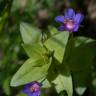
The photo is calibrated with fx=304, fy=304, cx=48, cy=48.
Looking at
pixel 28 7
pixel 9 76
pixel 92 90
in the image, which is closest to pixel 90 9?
pixel 28 7

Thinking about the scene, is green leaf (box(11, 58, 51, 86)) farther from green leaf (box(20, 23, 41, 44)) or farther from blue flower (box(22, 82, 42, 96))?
green leaf (box(20, 23, 41, 44))

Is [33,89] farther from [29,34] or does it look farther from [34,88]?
[29,34]

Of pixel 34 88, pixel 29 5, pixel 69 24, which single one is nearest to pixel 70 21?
pixel 69 24

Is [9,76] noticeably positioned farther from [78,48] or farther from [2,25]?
[78,48]

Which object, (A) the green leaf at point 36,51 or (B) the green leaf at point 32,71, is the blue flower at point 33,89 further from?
(A) the green leaf at point 36,51

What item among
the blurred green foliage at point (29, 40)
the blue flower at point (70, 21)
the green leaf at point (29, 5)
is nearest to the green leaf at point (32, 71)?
the blurred green foliage at point (29, 40)

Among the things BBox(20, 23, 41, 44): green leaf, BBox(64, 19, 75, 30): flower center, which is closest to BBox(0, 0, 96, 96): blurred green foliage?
BBox(20, 23, 41, 44): green leaf
